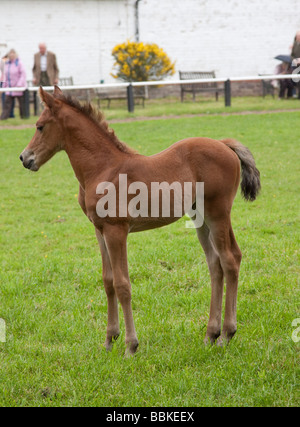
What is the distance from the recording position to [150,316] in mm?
5020

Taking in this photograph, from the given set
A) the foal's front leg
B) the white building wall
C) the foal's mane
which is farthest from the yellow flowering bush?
the foal's front leg

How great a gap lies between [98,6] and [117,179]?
80.4 feet

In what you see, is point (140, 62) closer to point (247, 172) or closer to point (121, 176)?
point (247, 172)

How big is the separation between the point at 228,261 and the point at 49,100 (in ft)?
5.94

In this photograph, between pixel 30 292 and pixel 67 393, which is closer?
pixel 67 393

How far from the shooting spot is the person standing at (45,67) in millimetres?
18328

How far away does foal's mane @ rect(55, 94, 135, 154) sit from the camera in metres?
4.17

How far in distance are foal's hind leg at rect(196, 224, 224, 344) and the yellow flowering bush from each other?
66.5 feet

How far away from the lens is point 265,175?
10.9m

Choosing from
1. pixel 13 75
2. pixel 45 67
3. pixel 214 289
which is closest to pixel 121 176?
pixel 214 289

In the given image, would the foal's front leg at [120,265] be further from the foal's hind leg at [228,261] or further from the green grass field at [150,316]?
the foal's hind leg at [228,261]
